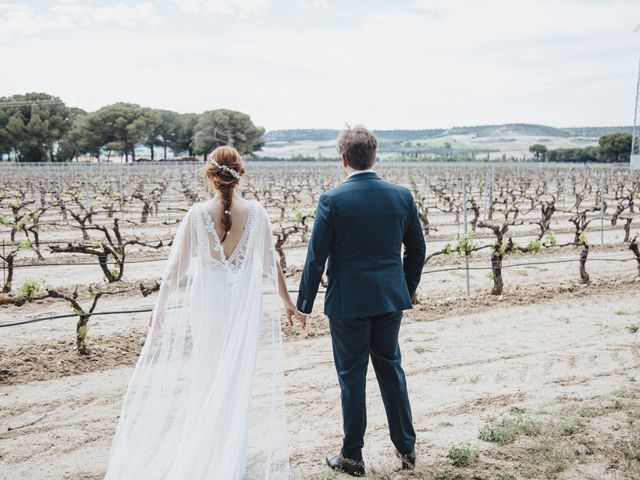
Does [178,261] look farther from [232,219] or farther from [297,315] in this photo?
[297,315]

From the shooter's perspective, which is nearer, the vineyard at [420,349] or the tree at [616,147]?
the vineyard at [420,349]

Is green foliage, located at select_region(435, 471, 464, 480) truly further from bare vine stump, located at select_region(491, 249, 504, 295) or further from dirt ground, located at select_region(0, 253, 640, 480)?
bare vine stump, located at select_region(491, 249, 504, 295)

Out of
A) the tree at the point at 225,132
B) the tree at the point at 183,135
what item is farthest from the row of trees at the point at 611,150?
the tree at the point at 183,135

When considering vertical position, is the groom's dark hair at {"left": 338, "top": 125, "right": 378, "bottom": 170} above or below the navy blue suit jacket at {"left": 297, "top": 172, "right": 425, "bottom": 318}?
above

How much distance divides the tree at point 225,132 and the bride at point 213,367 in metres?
67.1

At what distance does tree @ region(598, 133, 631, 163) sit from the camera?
73012 millimetres

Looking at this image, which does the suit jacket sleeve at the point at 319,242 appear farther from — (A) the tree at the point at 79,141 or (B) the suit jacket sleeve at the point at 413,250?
(A) the tree at the point at 79,141

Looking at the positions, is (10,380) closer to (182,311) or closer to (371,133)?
(182,311)

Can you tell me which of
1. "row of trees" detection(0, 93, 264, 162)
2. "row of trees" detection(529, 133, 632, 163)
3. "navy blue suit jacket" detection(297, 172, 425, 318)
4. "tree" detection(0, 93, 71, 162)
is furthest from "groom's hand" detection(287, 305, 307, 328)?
"row of trees" detection(529, 133, 632, 163)

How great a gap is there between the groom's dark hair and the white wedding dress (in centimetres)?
52

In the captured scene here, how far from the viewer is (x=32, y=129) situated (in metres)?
56.1

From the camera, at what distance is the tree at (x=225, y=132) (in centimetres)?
7050

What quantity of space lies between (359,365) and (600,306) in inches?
198

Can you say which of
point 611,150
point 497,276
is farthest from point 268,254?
point 611,150
